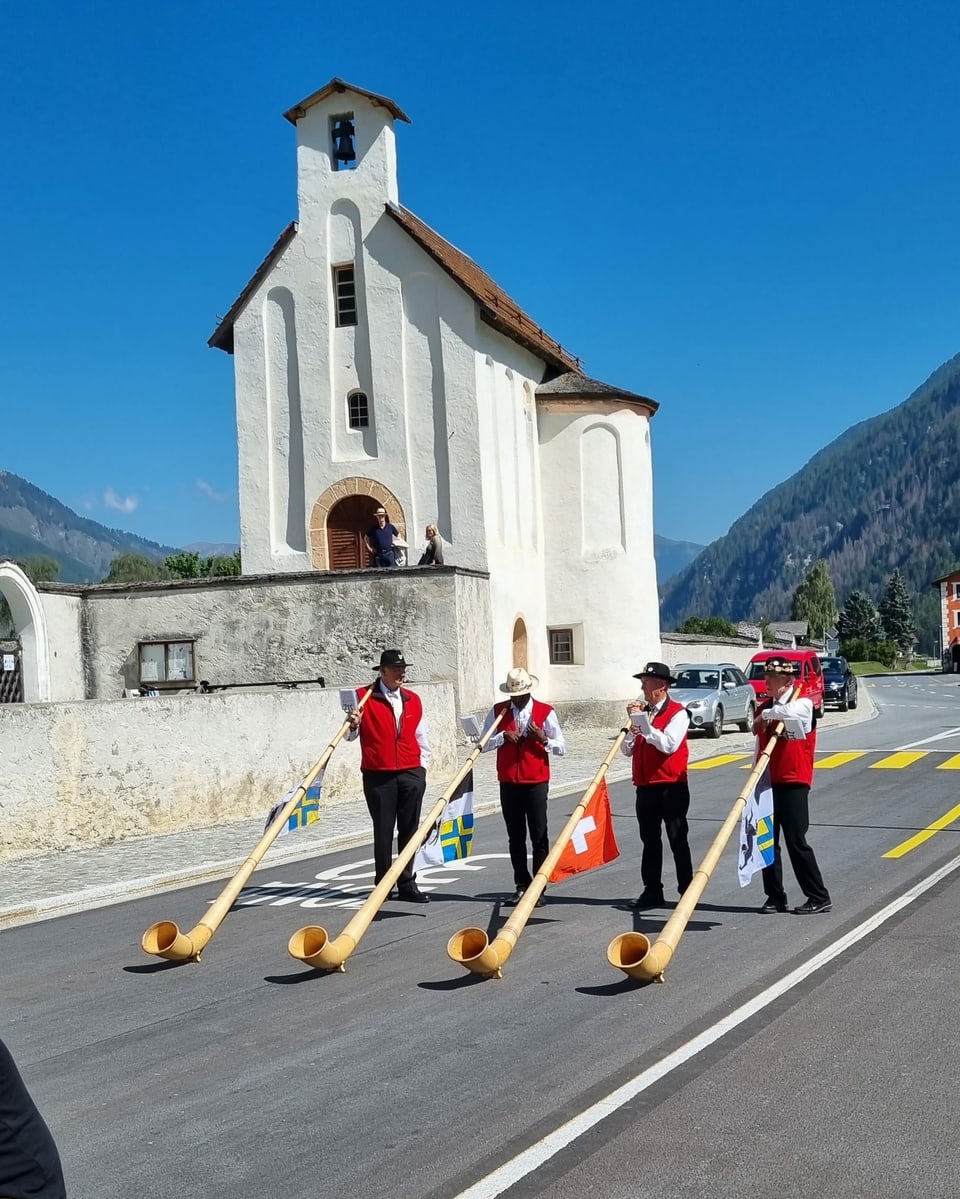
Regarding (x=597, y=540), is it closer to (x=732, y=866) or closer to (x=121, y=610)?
(x=121, y=610)

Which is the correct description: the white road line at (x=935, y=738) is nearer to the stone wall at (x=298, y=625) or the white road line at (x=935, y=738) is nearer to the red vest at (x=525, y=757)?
the stone wall at (x=298, y=625)

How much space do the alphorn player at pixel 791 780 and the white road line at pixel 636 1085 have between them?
1.74 ft

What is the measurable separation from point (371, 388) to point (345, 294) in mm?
2377

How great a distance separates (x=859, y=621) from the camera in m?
144

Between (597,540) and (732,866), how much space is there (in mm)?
21678

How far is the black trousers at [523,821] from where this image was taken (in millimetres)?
10094

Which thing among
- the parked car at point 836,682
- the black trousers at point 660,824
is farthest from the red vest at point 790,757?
the parked car at point 836,682

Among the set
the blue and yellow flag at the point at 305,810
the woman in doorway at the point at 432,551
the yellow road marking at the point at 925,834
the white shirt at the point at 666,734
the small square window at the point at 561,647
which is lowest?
the yellow road marking at the point at 925,834

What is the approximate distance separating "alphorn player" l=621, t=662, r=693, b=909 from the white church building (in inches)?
669

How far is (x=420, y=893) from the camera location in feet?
34.8

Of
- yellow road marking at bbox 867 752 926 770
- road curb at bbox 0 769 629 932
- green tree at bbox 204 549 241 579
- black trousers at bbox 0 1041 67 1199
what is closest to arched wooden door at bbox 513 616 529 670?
yellow road marking at bbox 867 752 926 770

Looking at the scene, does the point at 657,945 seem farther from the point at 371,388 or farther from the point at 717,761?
the point at 371,388

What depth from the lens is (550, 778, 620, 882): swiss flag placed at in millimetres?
9125

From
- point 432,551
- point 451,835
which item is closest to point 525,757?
point 451,835
